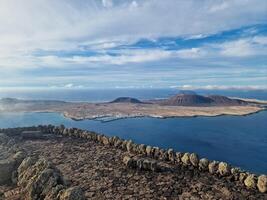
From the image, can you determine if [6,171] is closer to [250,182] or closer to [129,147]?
[129,147]

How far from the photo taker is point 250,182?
1493 cm

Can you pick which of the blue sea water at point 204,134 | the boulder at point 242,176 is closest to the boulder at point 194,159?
the boulder at point 242,176

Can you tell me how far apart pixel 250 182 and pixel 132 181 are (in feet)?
18.6

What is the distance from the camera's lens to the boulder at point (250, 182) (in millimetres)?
14809

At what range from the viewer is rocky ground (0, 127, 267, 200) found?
1434 centimetres

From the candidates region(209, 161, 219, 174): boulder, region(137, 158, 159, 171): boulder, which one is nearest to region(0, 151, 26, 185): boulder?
region(137, 158, 159, 171): boulder

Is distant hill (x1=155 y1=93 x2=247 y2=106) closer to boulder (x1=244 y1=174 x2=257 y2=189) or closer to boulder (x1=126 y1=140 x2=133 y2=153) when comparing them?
boulder (x1=126 y1=140 x2=133 y2=153)

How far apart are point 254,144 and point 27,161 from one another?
7219cm

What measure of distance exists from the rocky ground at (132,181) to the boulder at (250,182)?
0.77 feet

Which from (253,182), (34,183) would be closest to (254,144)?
(253,182)

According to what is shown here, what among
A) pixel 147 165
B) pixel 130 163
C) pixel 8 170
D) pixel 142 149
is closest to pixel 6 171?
pixel 8 170

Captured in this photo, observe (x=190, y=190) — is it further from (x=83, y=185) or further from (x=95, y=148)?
(x=95, y=148)

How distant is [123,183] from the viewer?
16.0 meters

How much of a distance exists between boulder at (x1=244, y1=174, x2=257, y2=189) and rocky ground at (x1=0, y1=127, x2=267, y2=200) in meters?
0.23
